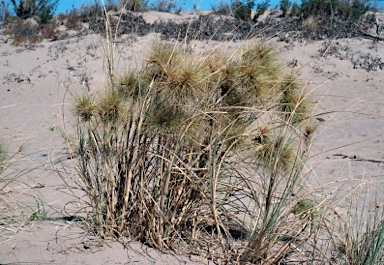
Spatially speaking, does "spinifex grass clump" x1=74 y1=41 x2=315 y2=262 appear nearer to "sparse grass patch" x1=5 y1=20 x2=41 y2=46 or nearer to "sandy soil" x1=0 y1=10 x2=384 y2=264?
"sandy soil" x1=0 y1=10 x2=384 y2=264

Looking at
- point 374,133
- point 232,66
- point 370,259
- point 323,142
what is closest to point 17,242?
point 232,66

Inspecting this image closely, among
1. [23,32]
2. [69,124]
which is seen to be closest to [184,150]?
[69,124]

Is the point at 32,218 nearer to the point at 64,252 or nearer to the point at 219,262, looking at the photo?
the point at 64,252

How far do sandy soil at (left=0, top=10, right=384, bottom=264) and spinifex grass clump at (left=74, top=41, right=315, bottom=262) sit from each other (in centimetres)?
19

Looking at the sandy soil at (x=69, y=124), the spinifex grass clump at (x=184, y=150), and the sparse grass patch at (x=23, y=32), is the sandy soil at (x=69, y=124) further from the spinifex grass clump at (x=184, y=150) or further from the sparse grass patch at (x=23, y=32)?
the sparse grass patch at (x=23, y=32)

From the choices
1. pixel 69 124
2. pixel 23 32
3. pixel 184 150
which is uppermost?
pixel 23 32

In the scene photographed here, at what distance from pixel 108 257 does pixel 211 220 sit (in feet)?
2.70

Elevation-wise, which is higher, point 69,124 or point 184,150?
point 184,150

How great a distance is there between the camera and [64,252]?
3445 millimetres

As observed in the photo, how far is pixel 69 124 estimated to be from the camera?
10.1 metres

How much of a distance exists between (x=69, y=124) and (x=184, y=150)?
6674 millimetres

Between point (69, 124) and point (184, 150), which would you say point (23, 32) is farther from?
point (184, 150)

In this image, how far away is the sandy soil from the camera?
3.51m

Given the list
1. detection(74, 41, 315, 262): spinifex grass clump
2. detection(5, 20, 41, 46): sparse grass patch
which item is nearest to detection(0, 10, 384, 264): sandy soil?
detection(74, 41, 315, 262): spinifex grass clump
